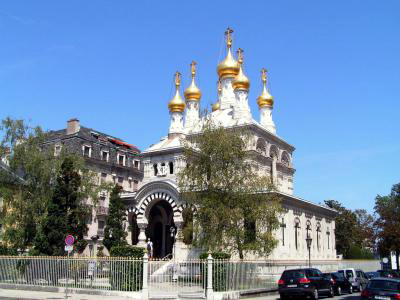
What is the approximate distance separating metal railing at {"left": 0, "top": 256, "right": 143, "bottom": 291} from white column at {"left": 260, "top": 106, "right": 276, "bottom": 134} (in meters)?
33.5

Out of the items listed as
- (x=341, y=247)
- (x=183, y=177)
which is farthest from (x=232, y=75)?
(x=341, y=247)

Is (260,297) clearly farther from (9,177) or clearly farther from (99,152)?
(99,152)

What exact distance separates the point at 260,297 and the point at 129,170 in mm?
36220

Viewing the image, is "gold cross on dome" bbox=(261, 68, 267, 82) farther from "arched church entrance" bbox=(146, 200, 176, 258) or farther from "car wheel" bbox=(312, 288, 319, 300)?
"car wheel" bbox=(312, 288, 319, 300)

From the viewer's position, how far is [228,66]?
52.6 metres

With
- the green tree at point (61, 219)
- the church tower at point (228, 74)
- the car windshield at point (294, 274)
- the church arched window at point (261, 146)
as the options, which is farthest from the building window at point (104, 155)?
the car windshield at point (294, 274)

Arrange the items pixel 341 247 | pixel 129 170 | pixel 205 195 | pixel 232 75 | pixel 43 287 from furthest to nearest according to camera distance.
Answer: pixel 341 247 → pixel 129 170 → pixel 232 75 → pixel 205 195 → pixel 43 287

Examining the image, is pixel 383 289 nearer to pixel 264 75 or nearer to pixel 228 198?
pixel 228 198

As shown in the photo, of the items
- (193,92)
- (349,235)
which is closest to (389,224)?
(349,235)

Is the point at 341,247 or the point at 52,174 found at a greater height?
the point at 52,174

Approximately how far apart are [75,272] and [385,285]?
1515 centimetres

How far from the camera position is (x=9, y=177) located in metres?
36.9

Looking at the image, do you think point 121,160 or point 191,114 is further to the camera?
point 121,160

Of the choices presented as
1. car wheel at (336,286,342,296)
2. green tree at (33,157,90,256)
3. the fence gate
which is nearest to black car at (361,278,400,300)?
the fence gate
